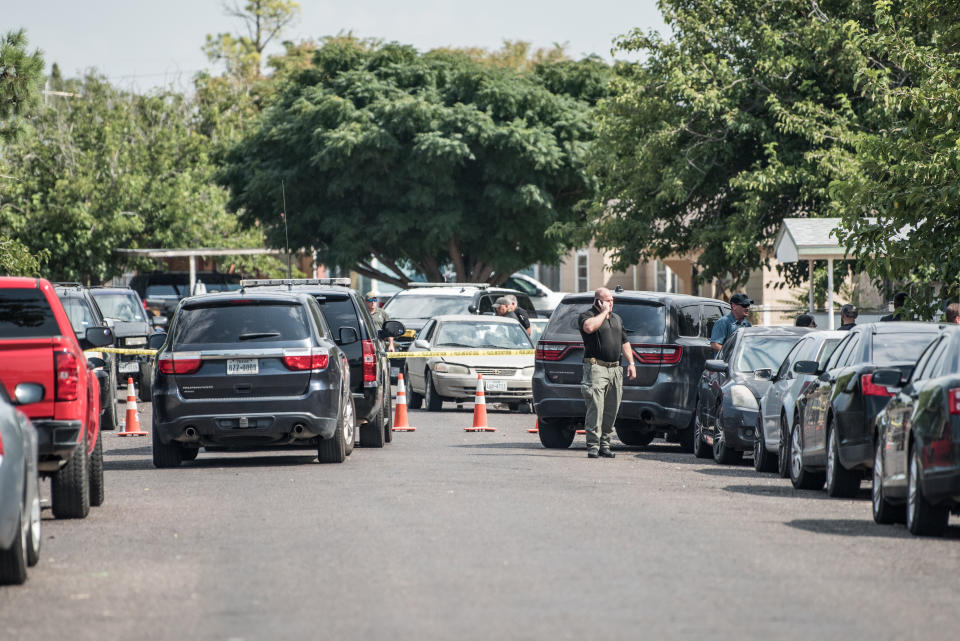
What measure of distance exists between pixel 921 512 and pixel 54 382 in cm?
573

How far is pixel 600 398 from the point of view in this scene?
18.9m

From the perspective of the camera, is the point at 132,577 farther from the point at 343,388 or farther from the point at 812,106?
the point at 812,106

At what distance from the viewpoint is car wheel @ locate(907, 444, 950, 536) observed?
1142 cm

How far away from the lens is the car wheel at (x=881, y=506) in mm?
12359

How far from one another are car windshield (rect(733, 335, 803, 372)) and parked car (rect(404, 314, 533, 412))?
860cm

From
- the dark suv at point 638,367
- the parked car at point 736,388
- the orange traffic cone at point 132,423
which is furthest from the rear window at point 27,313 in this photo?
the orange traffic cone at point 132,423

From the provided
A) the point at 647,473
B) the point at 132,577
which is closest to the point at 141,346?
the point at 647,473

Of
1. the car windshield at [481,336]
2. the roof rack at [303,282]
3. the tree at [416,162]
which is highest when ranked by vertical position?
the tree at [416,162]

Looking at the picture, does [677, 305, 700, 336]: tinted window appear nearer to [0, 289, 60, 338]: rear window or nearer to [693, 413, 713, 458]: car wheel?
[693, 413, 713, 458]: car wheel

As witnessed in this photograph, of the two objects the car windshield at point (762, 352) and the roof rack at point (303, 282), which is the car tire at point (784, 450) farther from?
the roof rack at point (303, 282)

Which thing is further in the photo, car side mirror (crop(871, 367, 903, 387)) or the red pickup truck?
car side mirror (crop(871, 367, 903, 387))

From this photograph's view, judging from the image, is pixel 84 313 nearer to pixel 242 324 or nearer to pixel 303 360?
pixel 242 324

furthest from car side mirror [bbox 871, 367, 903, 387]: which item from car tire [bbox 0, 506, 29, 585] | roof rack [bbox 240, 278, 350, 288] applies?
roof rack [bbox 240, 278, 350, 288]

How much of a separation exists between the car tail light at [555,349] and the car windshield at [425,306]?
46.4ft
